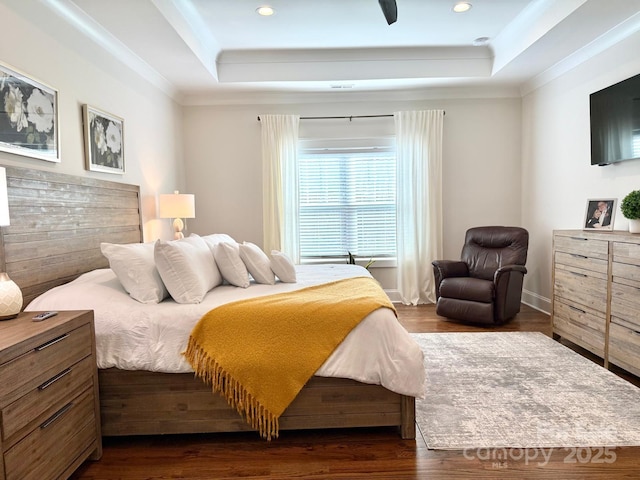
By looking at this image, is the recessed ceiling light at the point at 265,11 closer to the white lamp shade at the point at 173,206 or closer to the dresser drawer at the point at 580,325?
the white lamp shade at the point at 173,206

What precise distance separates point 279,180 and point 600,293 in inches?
139

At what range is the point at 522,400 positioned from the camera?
8.29 feet

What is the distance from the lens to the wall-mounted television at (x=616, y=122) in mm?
3295

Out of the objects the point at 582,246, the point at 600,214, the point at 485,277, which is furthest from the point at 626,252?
the point at 485,277

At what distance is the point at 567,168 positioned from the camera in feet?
14.1

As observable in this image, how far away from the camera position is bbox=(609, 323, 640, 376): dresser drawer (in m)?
2.73

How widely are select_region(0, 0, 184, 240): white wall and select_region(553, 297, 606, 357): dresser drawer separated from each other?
3936 millimetres

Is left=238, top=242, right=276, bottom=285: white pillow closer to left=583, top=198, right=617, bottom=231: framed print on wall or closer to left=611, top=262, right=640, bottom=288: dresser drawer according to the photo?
left=611, top=262, right=640, bottom=288: dresser drawer

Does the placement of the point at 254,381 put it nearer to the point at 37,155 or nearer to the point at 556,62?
the point at 37,155

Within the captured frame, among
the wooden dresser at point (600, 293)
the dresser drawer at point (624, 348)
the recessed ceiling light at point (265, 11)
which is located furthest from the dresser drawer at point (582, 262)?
the recessed ceiling light at point (265, 11)

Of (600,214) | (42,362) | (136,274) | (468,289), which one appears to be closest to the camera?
(42,362)

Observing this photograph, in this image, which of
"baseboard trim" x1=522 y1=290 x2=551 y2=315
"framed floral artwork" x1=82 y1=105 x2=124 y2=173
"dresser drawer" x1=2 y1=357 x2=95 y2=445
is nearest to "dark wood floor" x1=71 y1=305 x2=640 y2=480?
"dresser drawer" x1=2 y1=357 x2=95 y2=445

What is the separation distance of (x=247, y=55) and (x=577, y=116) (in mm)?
3513

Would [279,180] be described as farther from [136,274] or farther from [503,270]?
[136,274]
